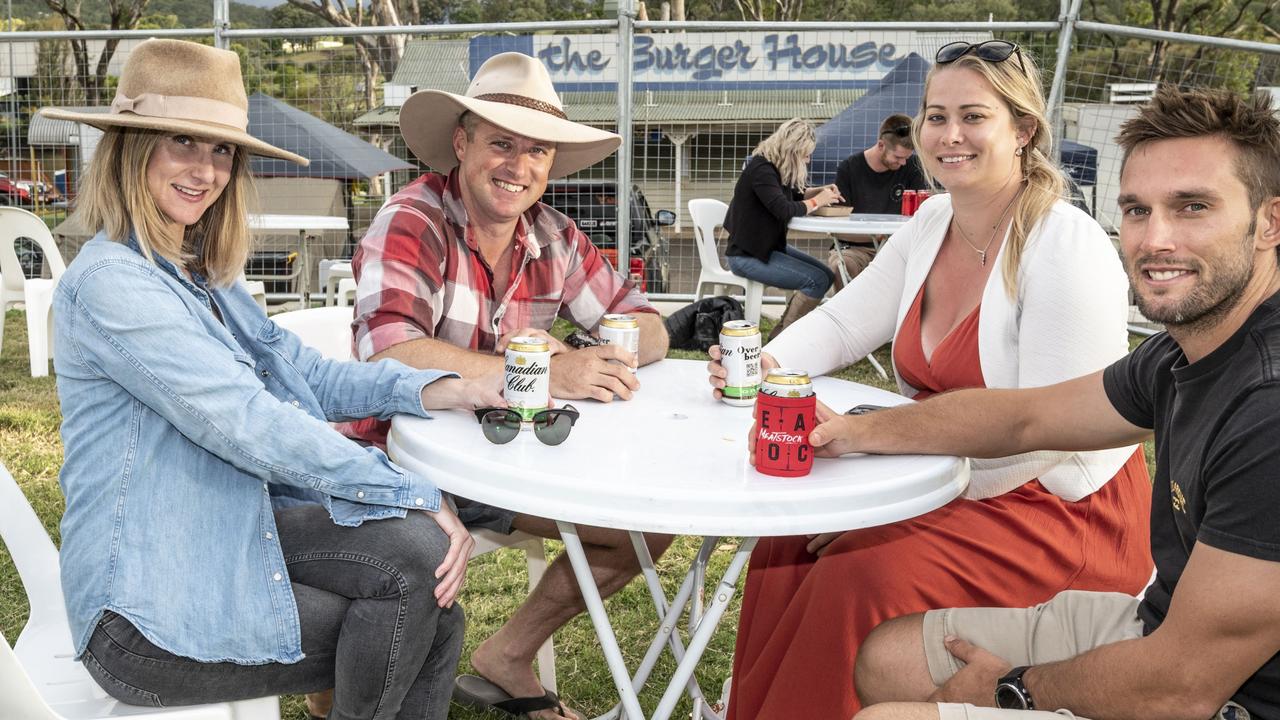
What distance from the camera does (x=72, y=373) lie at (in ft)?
5.96

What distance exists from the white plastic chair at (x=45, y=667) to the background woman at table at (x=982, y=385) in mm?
1058

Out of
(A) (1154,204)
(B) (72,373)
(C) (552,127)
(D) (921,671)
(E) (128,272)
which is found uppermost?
(C) (552,127)

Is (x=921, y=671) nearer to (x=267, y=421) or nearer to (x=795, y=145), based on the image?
(x=267, y=421)

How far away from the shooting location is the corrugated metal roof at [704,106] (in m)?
8.56

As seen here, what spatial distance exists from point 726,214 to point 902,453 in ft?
18.2

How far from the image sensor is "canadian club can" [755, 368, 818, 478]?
180cm

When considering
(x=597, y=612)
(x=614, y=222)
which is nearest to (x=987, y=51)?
(x=597, y=612)

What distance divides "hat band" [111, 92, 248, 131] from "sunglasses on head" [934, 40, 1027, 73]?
1.67 meters

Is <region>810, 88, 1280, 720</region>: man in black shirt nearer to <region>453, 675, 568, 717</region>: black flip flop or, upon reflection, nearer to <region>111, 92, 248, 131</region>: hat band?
<region>453, 675, 568, 717</region>: black flip flop

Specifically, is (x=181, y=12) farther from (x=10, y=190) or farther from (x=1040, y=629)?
(x=1040, y=629)

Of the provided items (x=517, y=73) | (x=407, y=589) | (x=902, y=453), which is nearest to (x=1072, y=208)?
(x=902, y=453)

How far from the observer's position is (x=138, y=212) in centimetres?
191

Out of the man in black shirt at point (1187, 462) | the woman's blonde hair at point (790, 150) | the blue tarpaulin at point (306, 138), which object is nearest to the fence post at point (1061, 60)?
the woman's blonde hair at point (790, 150)

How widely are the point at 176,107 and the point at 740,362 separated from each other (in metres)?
1.24
